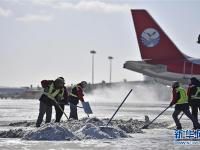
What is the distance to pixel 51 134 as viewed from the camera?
575 inches

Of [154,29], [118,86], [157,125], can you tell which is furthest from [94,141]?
[118,86]

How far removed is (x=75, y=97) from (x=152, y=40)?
98.2ft

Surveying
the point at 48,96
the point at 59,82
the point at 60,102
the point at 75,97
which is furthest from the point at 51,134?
the point at 75,97

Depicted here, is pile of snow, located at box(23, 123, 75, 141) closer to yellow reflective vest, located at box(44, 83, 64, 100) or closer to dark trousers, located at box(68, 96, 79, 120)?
yellow reflective vest, located at box(44, 83, 64, 100)

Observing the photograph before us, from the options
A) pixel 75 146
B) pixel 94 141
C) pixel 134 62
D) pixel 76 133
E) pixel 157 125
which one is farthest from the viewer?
pixel 134 62

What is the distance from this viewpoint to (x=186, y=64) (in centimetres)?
4891

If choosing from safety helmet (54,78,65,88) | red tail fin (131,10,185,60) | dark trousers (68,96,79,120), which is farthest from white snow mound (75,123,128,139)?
red tail fin (131,10,185,60)

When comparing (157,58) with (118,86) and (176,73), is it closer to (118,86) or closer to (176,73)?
(176,73)

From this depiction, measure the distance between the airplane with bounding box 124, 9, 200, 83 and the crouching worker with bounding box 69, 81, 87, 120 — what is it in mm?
26106

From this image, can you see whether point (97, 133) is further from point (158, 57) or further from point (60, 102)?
point (158, 57)

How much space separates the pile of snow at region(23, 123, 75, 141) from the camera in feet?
47.3

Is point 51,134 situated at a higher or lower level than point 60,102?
lower

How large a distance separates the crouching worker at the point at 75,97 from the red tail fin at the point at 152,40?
28.8 metres

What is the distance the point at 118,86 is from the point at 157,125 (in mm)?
87497
